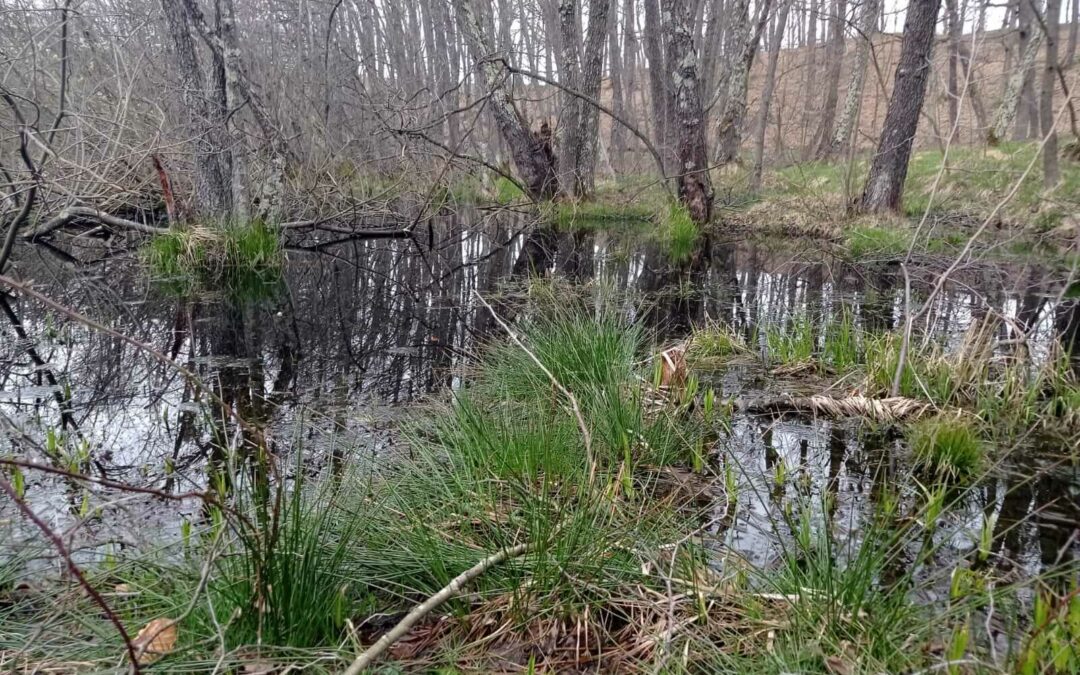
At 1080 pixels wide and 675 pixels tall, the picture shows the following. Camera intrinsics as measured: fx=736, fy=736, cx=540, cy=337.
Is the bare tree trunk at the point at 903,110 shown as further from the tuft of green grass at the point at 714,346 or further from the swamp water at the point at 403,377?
the tuft of green grass at the point at 714,346

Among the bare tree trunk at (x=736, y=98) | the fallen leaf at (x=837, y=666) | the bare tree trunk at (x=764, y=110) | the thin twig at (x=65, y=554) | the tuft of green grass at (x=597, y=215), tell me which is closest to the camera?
the thin twig at (x=65, y=554)

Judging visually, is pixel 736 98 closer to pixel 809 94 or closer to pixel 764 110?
pixel 764 110

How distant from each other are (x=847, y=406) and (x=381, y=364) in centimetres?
323

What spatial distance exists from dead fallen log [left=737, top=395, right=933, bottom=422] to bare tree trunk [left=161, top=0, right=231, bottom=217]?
20.6ft

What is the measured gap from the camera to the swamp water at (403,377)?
Result: 2.96 meters

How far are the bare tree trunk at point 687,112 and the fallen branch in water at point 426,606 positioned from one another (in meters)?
9.43

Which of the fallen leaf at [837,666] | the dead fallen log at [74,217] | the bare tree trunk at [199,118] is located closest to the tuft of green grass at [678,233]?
the bare tree trunk at [199,118]

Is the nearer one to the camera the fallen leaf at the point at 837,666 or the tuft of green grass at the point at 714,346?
the fallen leaf at the point at 837,666

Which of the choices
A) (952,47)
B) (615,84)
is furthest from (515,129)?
(952,47)

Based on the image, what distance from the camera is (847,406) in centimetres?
424

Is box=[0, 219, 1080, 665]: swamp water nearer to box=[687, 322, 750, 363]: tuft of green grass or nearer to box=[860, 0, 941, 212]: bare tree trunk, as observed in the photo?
box=[687, 322, 750, 363]: tuft of green grass

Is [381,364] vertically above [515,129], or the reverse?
[515,129]

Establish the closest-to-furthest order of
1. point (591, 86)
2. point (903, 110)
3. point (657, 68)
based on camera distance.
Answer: point (903, 110), point (591, 86), point (657, 68)

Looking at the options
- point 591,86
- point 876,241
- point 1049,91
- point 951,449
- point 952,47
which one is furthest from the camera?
point 591,86
